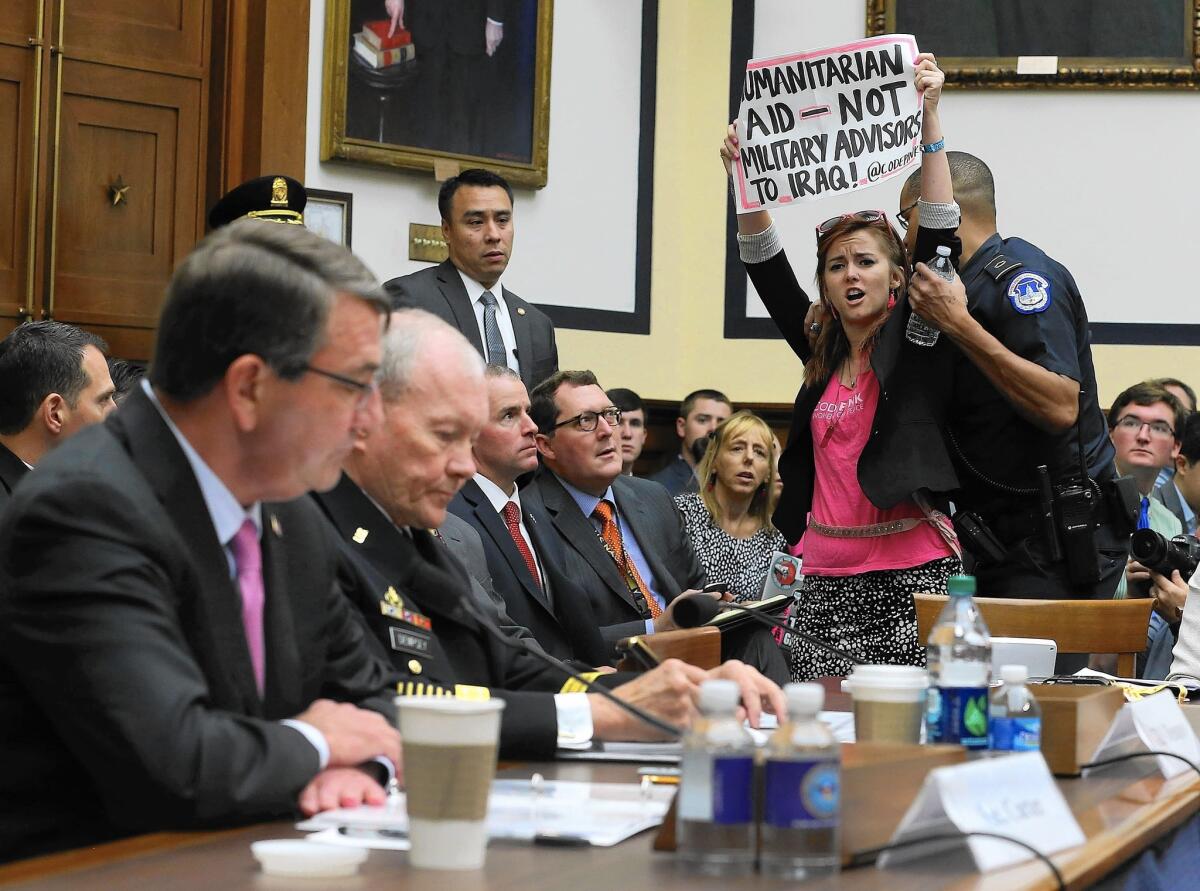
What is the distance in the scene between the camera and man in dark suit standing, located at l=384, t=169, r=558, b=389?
5855 millimetres

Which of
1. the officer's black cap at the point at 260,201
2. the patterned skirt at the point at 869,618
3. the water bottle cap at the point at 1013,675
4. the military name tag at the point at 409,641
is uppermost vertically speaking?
the officer's black cap at the point at 260,201

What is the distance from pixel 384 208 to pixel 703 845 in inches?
219

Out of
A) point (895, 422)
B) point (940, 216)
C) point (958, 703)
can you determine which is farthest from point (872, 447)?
point (958, 703)

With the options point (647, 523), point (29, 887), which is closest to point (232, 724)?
point (29, 887)

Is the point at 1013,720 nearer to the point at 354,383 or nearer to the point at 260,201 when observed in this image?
the point at 354,383

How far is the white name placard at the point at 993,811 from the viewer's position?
4.73ft

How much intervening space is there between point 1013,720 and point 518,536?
2361mm

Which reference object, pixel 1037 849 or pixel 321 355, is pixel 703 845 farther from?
pixel 321 355

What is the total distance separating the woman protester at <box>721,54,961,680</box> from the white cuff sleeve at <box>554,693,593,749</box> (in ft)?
5.16

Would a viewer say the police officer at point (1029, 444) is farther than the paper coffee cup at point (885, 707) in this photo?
Yes

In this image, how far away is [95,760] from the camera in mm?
1575

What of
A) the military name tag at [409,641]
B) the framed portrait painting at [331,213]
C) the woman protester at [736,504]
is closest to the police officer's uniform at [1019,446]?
the woman protester at [736,504]

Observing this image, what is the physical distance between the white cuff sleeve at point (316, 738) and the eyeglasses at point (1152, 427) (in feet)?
16.9

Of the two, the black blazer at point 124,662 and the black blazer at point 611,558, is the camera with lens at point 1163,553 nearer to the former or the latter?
the black blazer at point 611,558
